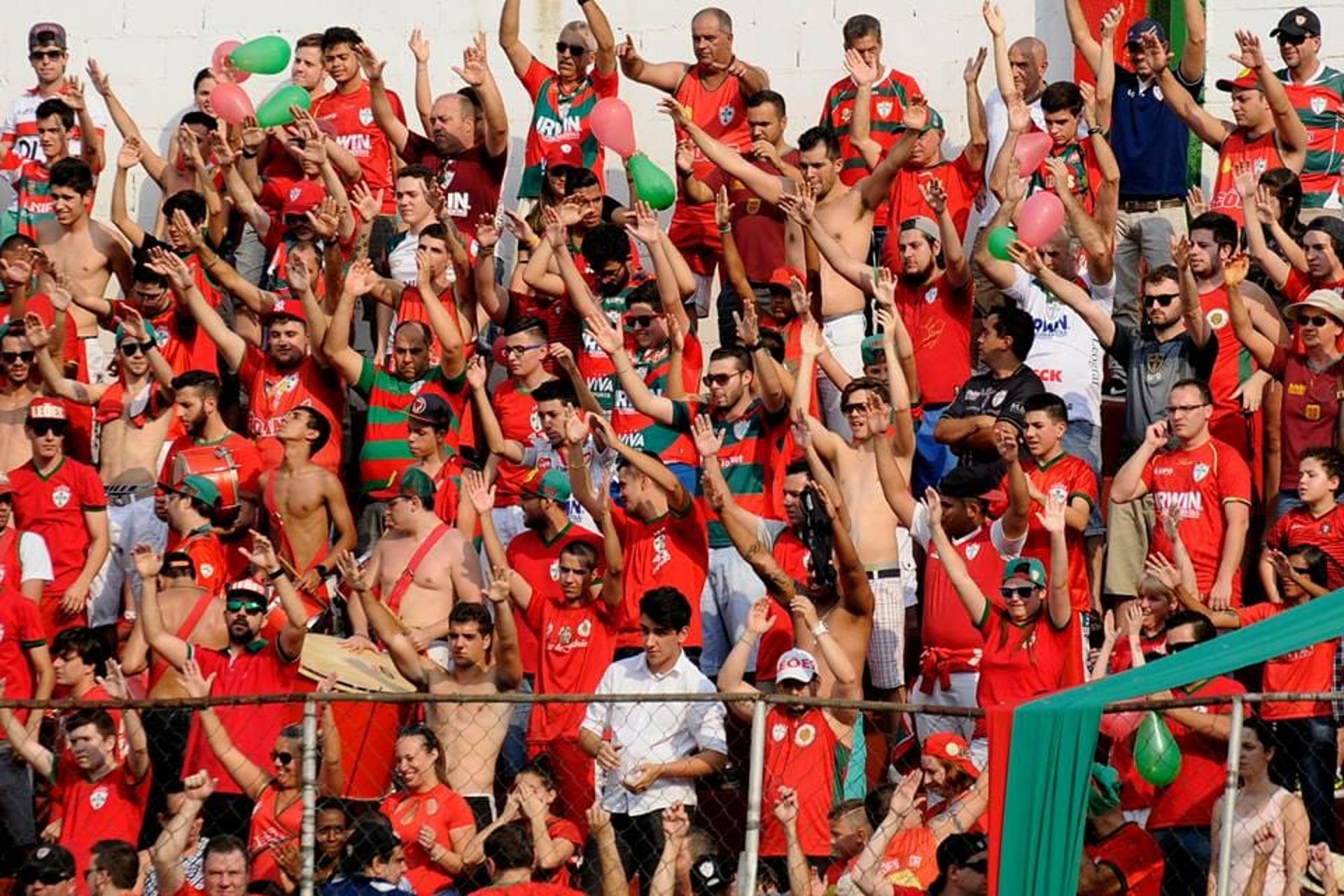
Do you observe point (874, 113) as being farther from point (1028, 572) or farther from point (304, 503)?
point (1028, 572)

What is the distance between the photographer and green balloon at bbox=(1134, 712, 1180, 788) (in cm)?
1109

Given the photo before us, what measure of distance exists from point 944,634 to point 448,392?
330 cm

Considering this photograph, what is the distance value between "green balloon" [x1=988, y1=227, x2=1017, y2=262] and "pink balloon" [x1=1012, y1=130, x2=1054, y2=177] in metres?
0.52

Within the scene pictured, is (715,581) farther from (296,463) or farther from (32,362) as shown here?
(32,362)

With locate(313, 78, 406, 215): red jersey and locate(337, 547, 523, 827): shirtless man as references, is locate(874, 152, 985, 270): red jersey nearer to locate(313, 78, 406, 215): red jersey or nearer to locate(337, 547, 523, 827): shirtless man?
locate(313, 78, 406, 215): red jersey

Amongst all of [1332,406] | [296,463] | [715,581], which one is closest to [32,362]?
[296,463]

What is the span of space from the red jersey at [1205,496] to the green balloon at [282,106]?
543 centimetres

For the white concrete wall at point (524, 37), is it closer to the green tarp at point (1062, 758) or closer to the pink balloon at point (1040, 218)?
the pink balloon at point (1040, 218)

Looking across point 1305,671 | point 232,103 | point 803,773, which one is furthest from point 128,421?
point 1305,671

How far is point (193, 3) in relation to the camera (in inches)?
727

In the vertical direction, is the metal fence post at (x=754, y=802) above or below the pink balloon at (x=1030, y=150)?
below

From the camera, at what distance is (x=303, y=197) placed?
1623 centimetres

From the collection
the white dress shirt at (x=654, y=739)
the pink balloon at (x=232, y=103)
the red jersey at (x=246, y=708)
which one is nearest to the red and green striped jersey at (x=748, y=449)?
the white dress shirt at (x=654, y=739)

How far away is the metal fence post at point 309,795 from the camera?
1030cm
